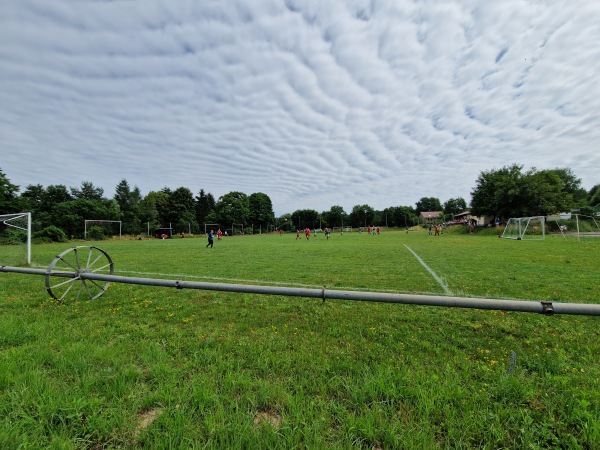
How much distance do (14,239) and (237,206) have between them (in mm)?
75786

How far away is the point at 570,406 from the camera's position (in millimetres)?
2303

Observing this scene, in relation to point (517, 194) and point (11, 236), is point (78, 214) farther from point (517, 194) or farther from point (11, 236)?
point (517, 194)

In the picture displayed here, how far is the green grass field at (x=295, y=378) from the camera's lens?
6.76 ft

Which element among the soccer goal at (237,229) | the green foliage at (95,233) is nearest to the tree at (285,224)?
the soccer goal at (237,229)

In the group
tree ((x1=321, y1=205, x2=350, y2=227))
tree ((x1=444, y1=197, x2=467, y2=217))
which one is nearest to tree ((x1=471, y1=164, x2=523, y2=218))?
tree ((x1=321, y1=205, x2=350, y2=227))

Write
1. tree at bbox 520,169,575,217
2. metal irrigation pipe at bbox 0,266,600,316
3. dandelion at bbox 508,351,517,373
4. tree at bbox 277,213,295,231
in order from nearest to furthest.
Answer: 1. metal irrigation pipe at bbox 0,266,600,316
2. dandelion at bbox 508,351,517,373
3. tree at bbox 520,169,575,217
4. tree at bbox 277,213,295,231

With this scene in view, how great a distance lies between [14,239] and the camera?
13.6 m

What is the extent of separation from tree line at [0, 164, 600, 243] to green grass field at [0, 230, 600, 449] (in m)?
43.6

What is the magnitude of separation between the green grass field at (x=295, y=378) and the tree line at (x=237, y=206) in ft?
143

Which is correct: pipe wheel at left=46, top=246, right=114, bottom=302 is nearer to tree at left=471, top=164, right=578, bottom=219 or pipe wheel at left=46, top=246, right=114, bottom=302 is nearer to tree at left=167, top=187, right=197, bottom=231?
tree at left=471, top=164, right=578, bottom=219

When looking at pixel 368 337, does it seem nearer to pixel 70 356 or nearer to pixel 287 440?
pixel 287 440

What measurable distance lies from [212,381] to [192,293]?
13.8 ft

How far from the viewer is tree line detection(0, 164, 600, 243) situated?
43.6m

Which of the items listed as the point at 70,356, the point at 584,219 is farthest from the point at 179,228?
the point at 584,219
